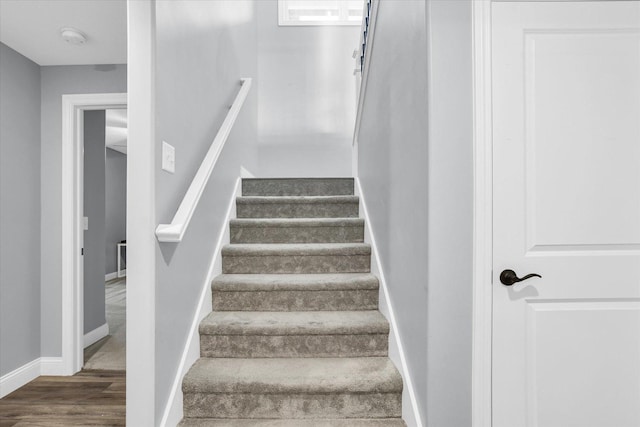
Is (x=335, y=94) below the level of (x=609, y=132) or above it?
above

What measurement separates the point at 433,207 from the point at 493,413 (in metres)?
0.78

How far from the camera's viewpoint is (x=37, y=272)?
2352mm

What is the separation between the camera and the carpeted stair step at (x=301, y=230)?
2314 millimetres

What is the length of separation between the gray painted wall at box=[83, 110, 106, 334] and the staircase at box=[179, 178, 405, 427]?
5.47 feet

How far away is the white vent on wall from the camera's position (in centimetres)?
384

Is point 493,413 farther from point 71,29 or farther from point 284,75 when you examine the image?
point 284,75

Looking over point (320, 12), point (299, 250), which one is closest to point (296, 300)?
point (299, 250)

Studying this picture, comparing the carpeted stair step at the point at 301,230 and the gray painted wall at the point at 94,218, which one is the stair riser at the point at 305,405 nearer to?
the carpeted stair step at the point at 301,230

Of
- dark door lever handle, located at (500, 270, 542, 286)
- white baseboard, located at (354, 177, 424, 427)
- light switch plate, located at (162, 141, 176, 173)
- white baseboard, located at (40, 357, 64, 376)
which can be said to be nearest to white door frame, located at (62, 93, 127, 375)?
white baseboard, located at (40, 357, 64, 376)

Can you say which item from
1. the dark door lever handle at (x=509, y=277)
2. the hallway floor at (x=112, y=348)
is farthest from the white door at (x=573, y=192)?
the hallway floor at (x=112, y=348)

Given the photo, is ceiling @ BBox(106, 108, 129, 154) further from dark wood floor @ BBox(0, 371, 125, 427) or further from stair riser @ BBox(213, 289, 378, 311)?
stair riser @ BBox(213, 289, 378, 311)

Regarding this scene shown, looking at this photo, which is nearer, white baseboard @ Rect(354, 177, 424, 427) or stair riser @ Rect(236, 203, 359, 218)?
white baseboard @ Rect(354, 177, 424, 427)

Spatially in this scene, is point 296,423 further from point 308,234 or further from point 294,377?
point 308,234

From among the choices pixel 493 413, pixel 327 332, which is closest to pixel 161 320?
pixel 327 332
